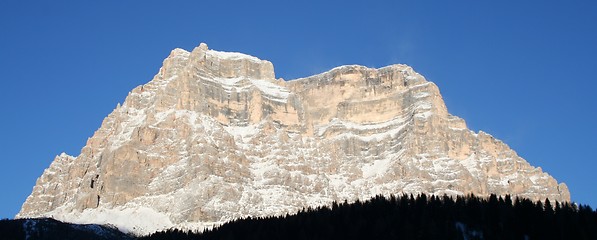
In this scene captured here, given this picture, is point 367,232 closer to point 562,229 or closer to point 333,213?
point 333,213

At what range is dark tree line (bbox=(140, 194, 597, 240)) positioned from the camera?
15638 cm

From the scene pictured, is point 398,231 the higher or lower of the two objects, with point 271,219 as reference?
lower

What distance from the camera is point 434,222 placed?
161 m

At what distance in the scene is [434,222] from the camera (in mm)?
161375

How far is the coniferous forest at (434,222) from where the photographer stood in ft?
513

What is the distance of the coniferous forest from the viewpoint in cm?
15638

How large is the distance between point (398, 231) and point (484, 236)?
49.1ft

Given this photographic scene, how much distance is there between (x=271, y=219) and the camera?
19462cm

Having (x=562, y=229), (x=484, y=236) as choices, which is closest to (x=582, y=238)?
(x=562, y=229)

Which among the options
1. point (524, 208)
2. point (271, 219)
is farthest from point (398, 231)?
point (271, 219)

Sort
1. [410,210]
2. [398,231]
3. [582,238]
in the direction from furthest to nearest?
[410,210]
[398,231]
[582,238]

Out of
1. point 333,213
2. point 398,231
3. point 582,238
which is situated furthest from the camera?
point 333,213

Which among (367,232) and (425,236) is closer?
(425,236)

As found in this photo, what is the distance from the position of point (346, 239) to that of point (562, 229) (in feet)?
121
